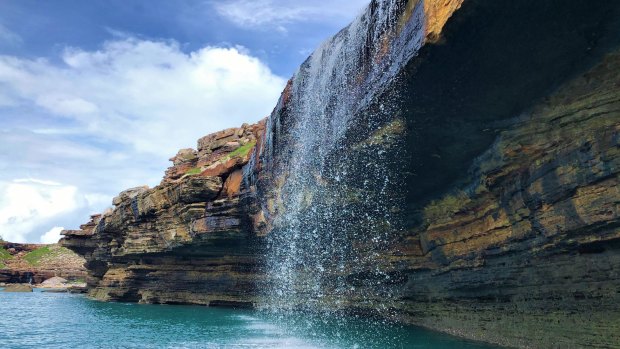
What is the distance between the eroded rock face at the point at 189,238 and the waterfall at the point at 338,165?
279 centimetres

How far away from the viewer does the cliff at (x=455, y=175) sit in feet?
36.0

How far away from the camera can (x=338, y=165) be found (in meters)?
18.8

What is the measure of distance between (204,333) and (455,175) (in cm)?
1221

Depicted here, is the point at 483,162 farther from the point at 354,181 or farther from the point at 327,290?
the point at 327,290

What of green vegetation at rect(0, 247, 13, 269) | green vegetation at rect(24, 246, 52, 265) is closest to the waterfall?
green vegetation at rect(24, 246, 52, 265)

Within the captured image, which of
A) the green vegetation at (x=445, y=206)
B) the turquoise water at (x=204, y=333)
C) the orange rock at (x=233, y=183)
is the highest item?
the orange rock at (x=233, y=183)

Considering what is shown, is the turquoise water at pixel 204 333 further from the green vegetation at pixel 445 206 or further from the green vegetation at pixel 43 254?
the green vegetation at pixel 43 254

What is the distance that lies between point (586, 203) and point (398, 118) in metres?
5.89

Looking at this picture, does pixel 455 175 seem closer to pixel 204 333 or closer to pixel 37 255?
pixel 204 333

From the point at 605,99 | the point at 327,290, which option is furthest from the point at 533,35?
the point at 327,290

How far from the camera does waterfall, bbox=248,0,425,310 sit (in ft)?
47.8

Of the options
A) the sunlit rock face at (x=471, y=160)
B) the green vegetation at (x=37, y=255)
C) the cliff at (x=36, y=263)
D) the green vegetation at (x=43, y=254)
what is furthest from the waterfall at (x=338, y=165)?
the green vegetation at (x=37, y=255)

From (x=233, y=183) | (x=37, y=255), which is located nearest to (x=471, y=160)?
(x=233, y=183)

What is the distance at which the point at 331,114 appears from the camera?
59.5 ft
